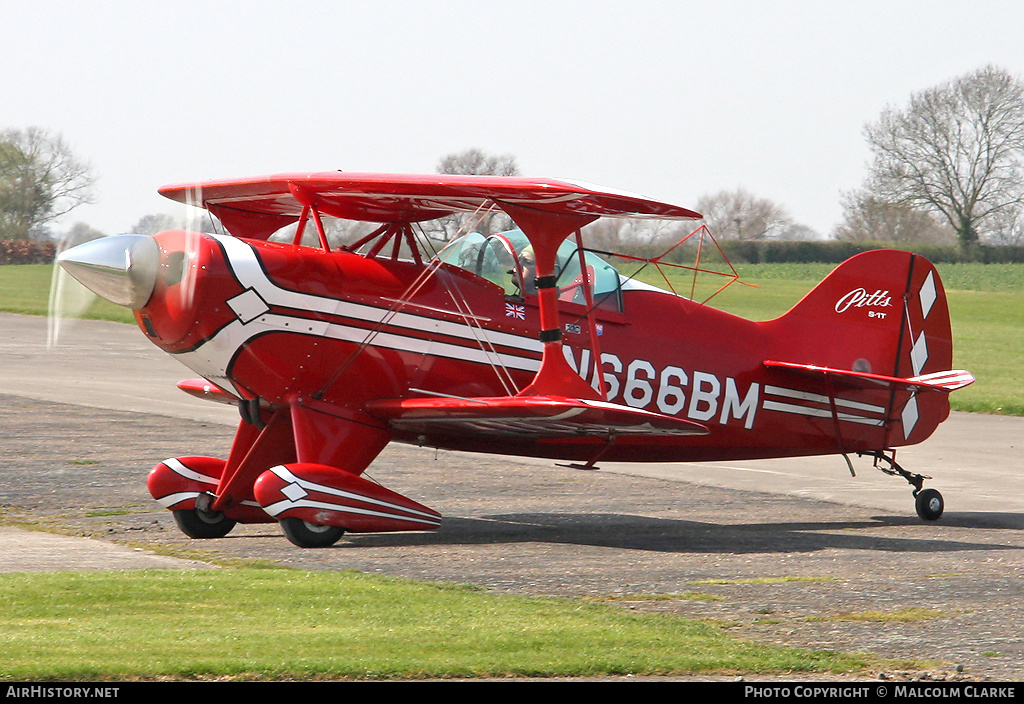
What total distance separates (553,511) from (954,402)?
16287 mm

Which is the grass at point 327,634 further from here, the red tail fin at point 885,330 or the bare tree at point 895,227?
the bare tree at point 895,227

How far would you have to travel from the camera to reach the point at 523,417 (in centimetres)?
952

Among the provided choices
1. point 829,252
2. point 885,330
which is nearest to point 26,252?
point 829,252

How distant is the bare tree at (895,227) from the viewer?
83.9 m

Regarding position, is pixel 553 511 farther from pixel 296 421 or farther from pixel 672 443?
pixel 296 421

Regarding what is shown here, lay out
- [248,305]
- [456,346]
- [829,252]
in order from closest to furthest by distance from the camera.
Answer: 1. [248,305]
2. [456,346]
3. [829,252]

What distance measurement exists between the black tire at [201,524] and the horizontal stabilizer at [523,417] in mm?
1594

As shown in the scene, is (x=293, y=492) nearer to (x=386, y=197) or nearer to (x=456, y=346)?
(x=456, y=346)

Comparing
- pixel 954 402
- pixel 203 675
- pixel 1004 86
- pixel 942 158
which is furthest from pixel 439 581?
pixel 1004 86

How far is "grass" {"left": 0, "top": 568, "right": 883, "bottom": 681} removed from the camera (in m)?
5.60

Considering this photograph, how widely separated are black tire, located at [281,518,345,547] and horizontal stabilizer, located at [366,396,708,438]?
1.12 meters

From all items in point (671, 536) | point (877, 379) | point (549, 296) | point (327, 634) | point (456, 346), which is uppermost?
point (549, 296)

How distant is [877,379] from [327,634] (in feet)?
23.5

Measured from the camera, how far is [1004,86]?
85.9 meters
